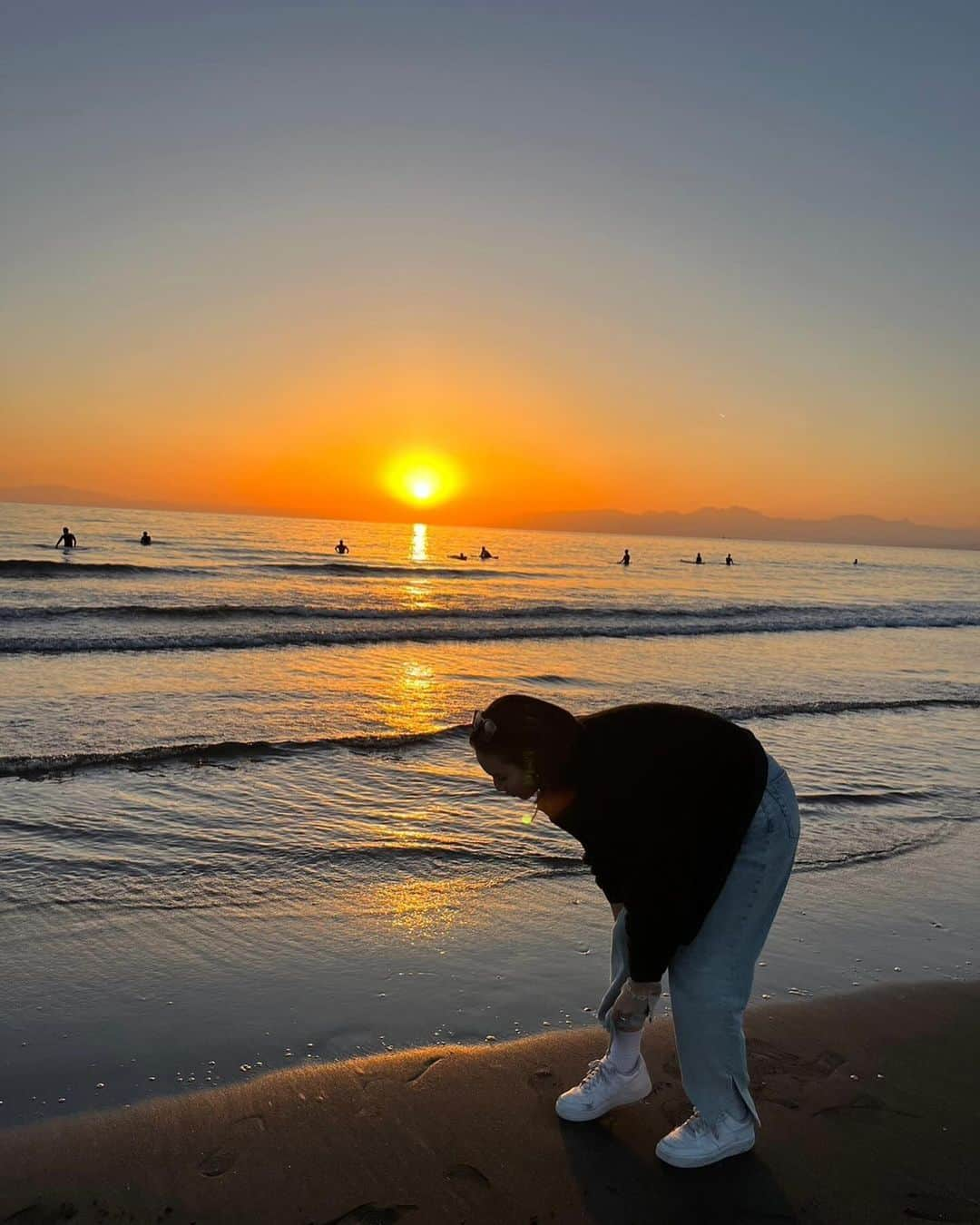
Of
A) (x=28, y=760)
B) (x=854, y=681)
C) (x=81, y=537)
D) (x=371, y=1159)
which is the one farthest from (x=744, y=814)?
(x=81, y=537)

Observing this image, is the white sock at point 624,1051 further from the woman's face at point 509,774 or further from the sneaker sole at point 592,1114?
the woman's face at point 509,774

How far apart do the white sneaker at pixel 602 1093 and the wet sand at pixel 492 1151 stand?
0.21 ft

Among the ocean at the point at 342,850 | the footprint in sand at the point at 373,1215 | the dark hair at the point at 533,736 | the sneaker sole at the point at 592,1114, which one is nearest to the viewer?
the dark hair at the point at 533,736

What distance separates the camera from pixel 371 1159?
3104mm

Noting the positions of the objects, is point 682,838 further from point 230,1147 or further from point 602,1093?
point 230,1147

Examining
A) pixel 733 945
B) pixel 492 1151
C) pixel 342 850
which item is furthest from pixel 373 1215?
pixel 342 850

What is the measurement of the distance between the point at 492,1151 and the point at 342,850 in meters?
3.48

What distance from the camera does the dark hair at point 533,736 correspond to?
8.70ft

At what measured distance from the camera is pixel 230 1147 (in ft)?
10.3

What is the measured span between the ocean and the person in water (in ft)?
3.94

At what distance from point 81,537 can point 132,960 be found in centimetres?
6417

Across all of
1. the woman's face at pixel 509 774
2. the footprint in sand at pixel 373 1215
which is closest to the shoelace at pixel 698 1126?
the footprint in sand at pixel 373 1215

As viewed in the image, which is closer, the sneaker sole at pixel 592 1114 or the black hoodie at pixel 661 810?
the black hoodie at pixel 661 810

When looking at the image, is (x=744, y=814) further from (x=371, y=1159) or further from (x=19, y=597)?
(x=19, y=597)
